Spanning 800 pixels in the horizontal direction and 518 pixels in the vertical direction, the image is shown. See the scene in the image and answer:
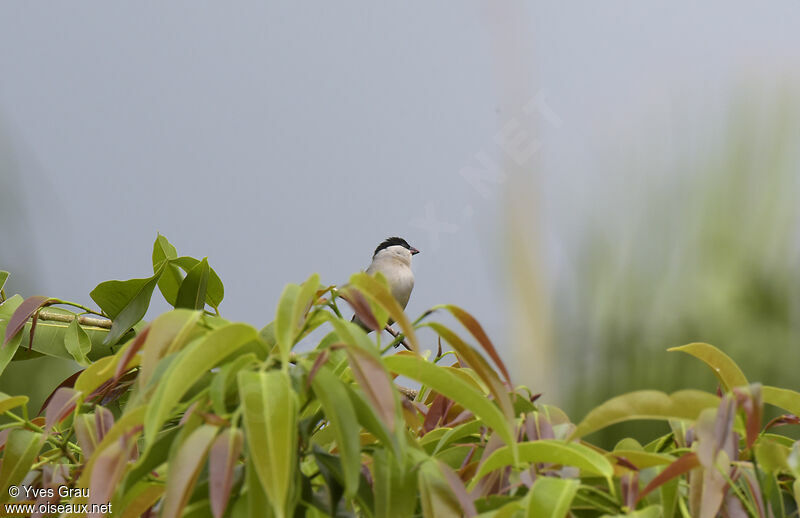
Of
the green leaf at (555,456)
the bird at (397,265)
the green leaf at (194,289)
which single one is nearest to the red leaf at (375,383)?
the green leaf at (555,456)

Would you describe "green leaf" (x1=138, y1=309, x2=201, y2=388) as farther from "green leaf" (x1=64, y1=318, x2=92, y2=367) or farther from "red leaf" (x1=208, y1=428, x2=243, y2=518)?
"green leaf" (x1=64, y1=318, x2=92, y2=367)

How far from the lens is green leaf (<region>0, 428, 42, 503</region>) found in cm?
56

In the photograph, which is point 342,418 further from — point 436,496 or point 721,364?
point 721,364

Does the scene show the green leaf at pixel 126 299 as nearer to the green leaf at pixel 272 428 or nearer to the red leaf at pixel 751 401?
the green leaf at pixel 272 428

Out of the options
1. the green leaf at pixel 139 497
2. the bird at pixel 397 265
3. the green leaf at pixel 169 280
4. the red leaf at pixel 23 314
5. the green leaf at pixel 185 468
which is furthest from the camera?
the bird at pixel 397 265

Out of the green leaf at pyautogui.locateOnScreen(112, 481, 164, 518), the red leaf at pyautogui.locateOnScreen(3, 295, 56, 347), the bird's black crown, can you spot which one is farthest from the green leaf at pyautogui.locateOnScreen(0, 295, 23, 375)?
the bird's black crown

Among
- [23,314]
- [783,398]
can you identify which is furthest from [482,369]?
[23,314]

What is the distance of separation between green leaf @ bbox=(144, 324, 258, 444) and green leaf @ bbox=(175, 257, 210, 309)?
353 mm

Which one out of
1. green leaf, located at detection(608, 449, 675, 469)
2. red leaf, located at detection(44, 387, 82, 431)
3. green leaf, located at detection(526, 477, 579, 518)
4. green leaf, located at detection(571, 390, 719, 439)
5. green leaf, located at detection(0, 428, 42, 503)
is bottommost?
green leaf, located at detection(0, 428, 42, 503)

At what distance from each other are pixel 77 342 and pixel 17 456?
0.76 feet

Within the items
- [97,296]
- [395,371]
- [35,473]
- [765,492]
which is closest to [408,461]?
[395,371]

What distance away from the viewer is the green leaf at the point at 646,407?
447 millimetres

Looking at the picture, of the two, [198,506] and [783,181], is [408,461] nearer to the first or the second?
[198,506]

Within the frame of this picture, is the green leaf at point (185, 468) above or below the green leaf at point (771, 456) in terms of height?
above
